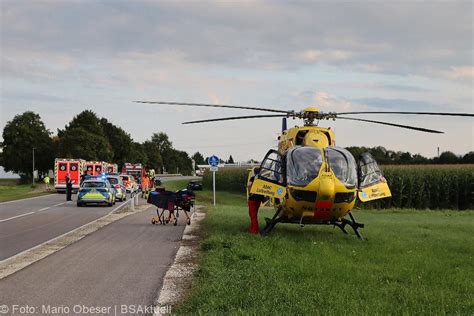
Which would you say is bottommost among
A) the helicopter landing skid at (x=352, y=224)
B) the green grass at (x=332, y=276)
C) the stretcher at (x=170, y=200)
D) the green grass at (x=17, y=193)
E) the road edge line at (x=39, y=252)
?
the green grass at (x=17, y=193)

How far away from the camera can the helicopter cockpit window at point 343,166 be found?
13.0 m

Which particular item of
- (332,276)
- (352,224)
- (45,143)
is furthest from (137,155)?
(332,276)

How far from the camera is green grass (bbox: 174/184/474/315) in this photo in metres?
6.88

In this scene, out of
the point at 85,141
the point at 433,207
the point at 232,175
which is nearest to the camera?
the point at 433,207

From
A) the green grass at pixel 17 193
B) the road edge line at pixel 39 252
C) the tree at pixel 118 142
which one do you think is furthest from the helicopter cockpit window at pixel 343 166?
the tree at pixel 118 142

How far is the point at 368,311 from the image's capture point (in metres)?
6.54

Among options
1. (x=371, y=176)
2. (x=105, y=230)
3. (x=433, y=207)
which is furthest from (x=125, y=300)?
(x=433, y=207)

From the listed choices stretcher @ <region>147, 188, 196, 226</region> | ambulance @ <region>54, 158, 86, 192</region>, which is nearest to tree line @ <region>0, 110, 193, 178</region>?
ambulance @ <region>54, 158, 86, 192</region>

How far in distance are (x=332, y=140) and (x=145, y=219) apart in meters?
10.3

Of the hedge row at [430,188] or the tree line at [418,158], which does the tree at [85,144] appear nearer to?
the tree line at [418,158]

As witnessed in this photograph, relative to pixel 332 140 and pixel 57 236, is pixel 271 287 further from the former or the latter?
pixel 57 236

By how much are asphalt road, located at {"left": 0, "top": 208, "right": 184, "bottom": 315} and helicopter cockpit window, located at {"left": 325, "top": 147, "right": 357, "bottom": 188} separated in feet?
13.9

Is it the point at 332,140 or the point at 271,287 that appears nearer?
the point at 271,287

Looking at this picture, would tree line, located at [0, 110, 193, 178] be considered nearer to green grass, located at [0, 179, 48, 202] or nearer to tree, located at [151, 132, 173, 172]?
green grass, located at [0, 179, 48, 202]
